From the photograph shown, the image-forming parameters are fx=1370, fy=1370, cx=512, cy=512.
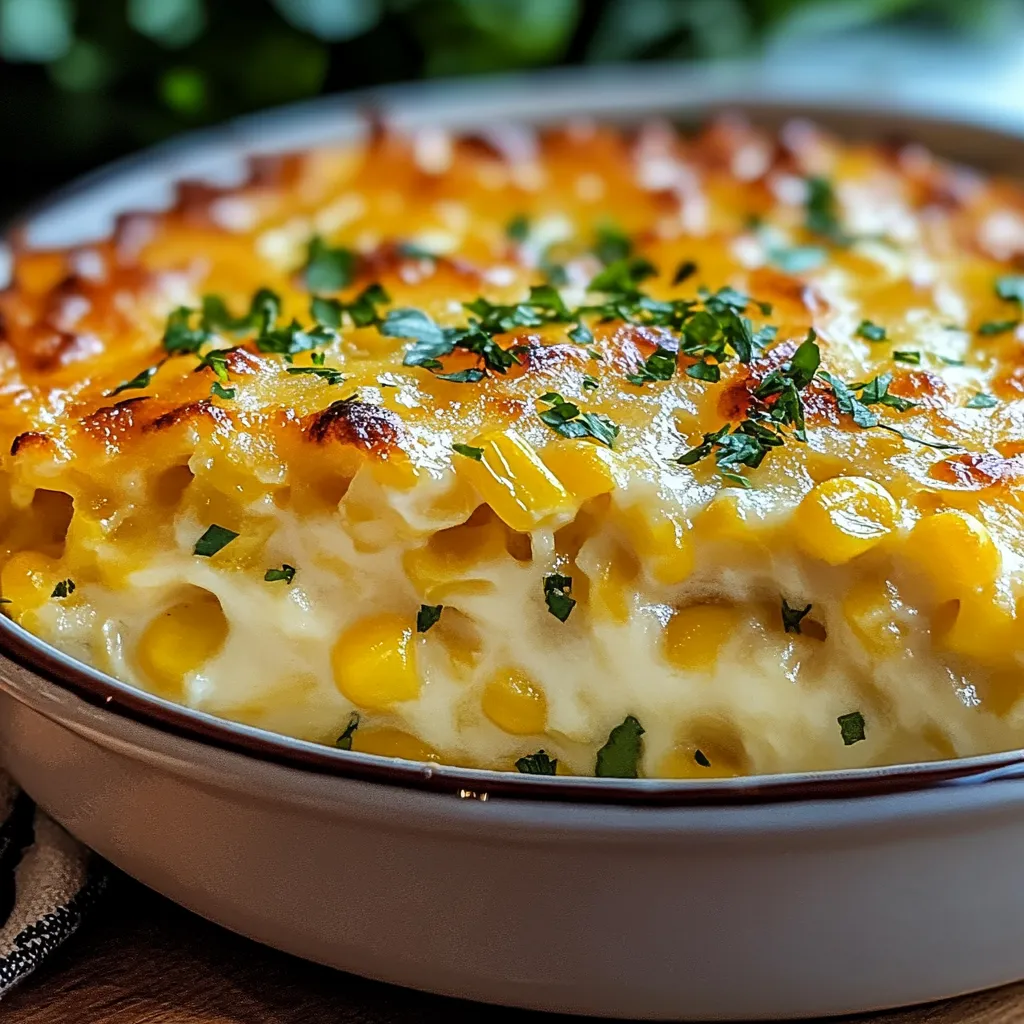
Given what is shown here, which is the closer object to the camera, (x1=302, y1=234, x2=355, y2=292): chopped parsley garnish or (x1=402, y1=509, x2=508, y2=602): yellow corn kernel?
(x1=402, y1=509, x2=508, y2=602): yellow corn kernel

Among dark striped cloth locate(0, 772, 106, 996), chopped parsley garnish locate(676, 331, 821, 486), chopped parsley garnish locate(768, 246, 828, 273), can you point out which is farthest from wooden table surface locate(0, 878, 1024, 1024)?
chopped parsley garnish locate(768, 246, 828, 273)

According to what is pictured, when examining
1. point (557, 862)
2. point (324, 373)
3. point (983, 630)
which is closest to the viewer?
point (557, 862)

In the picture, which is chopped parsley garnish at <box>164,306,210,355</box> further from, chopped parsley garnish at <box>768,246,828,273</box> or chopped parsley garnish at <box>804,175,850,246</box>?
chopped parsley garnish at <box>804,175,850,246</box>

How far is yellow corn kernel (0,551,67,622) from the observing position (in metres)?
1.42

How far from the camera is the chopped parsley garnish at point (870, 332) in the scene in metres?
1.64

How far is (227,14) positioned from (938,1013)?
2653 mm

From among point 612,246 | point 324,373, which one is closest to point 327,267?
point 612,246

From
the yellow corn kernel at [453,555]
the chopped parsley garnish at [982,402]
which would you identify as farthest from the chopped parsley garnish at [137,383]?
the chopped parsley garnish at [982,402]

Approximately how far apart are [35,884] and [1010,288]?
1443 mm

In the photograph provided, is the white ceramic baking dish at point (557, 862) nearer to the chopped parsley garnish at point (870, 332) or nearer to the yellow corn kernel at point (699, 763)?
the yellow corn kernel at point (699, 763)

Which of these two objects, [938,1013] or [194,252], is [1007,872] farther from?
[194,252]

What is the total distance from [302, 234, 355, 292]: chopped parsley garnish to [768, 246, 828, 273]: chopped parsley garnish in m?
0.63

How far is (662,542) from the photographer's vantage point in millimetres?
1337

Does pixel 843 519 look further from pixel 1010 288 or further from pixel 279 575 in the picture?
pixel 1010 288
